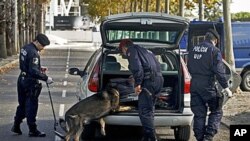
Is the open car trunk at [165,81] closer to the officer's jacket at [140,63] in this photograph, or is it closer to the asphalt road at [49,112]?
the officer's jacket at [140,63]

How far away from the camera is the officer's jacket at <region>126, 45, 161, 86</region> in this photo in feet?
31.0

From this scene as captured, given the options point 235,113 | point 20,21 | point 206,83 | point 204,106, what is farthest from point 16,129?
point 20,21

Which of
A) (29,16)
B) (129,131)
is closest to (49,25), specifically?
(29,16)

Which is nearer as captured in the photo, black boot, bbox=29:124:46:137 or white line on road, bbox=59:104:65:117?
black boot, bbox=29:124:46:137

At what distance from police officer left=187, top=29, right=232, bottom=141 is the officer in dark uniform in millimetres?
551

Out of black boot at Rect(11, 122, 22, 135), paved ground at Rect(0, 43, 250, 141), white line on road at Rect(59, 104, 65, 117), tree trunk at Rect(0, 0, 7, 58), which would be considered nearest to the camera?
black boot at Rect(11, 122, 22, 135)

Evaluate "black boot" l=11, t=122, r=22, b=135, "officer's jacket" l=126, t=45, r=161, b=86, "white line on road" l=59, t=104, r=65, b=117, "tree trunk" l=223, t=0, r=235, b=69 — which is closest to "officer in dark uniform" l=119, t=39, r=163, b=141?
"officer's jacket" l=126, t=45, r=161, b=86

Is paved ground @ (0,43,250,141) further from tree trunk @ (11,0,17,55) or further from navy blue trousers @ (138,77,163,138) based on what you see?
tree trunk @ (11,0,17,55)

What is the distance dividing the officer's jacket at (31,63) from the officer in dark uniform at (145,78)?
176cm

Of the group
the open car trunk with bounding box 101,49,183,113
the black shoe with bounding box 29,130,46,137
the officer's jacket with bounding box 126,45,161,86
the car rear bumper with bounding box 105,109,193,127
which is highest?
the officer's jacket with bounding box 126,45,161,86

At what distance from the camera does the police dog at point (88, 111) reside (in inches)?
378

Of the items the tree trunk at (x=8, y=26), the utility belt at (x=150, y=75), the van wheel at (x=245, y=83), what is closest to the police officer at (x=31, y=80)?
the utility belt at (x=150, y=75)

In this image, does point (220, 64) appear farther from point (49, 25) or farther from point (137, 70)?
point (49, 25)

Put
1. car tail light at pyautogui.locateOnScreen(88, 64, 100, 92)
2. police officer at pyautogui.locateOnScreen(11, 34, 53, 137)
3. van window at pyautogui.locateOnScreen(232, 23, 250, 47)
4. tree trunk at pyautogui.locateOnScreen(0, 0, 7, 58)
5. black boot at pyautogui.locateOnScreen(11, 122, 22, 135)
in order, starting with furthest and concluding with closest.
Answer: tree trunk at pyautogui.locateOnScreen(0, 0, 7, 58), van window at pyautogui.locateOnScreen(232, 23, 250, 47), black boot at pyautogui.locateOnScreen(11, 122, 22, 135), police officer at pyautogui.locateOnScreen(11, 34, 53, 137), car tail light at pyautogui.locateOnScreen(88, 64, 100, 92)
